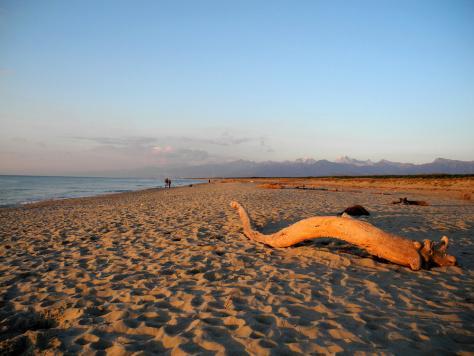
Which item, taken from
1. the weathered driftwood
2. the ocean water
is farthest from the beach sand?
the ocean water

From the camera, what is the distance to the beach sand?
Answer: 2758 millimetres

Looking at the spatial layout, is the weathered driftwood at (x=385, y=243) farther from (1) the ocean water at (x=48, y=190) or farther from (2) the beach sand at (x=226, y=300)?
(1) the ocean water at (x=48, y=190)

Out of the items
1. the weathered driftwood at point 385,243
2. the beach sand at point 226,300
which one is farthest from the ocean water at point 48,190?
the weathered driftwood at point 385,243

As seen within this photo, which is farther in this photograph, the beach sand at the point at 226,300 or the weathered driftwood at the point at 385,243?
the weathered driftwood at the point at 385,243

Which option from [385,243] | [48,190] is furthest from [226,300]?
[48,190]

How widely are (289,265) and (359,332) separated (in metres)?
2.22

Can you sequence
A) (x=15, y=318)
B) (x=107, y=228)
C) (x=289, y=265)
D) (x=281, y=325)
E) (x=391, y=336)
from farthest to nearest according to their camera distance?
(x=107, y=228) < (x=289, y=265) < (x=15, y=318) < (x=281, y=325) < (x=391, y=336)

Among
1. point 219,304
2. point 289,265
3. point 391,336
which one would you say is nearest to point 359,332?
point 391,336

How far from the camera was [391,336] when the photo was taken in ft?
9.19

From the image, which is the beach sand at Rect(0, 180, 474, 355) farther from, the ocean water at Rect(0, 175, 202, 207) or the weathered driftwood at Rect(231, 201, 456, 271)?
the ocean water at Rect(0, 175, 202, 207)

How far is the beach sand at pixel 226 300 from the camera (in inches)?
109

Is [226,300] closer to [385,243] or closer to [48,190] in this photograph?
[385,243]

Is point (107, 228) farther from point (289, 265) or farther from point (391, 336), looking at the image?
point (391, 336)

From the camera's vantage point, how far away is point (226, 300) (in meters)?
3.63
